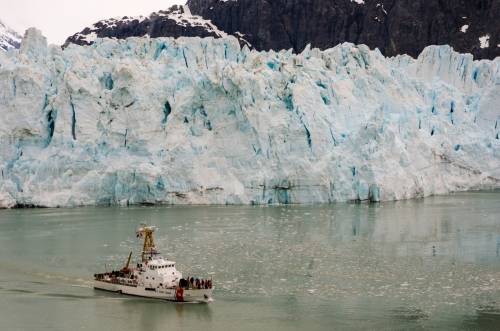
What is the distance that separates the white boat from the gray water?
0.25 meters

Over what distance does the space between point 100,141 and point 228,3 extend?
115 ft

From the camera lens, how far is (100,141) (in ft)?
100

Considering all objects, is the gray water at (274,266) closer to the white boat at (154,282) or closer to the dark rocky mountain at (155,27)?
the white boat at (154,282)

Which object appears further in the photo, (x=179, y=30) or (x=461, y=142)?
(x=179, y=30)

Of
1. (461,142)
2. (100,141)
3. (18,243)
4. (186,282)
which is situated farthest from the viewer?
(461,142)

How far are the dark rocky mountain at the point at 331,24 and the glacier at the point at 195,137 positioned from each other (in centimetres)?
2580

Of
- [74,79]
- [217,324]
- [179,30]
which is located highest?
[179,30]

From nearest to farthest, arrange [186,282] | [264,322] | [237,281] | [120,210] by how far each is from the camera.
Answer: [264,322], [186,282], [237,281], [120,210]

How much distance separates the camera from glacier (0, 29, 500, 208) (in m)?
29.9

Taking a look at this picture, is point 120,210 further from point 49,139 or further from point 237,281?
point 237,281

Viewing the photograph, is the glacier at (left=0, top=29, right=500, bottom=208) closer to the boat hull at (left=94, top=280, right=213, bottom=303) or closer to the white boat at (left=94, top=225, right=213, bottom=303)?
the white boat at (left=94, top=225, right=213, bottom=303)

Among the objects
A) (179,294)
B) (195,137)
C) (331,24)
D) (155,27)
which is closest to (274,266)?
(179,294)

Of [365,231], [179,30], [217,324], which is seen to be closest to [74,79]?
[365,231]

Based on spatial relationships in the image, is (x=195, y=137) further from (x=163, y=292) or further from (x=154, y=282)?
(x=163, y=292)
